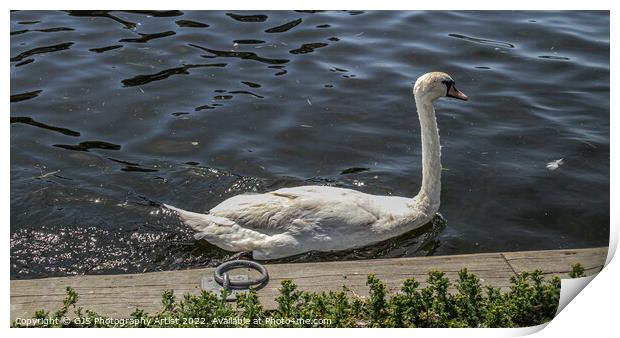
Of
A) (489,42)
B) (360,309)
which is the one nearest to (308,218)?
(360,309)

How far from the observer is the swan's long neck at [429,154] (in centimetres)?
757

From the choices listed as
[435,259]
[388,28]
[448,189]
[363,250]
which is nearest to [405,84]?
[388,28]

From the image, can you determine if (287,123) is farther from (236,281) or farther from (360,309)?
(360,309)

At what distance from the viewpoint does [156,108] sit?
8.77 m

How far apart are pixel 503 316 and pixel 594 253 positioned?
1107 millimetres

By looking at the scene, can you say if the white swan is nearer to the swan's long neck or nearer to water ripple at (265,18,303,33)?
the swan's long neck

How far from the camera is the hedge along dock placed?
6.01 meters

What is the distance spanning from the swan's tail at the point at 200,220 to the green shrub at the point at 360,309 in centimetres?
135

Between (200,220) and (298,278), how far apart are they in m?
1.39

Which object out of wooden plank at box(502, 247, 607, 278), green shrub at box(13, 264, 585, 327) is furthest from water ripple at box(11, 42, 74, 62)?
wooden plank at box(502, 247, 607, 278)

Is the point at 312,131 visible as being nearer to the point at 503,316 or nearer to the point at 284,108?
the point at 284,108

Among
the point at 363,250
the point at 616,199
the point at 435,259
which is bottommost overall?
the point at 363,250

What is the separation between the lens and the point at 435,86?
7.48 m

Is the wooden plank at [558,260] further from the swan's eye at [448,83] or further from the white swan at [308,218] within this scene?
the swan's eye at [448,83]
